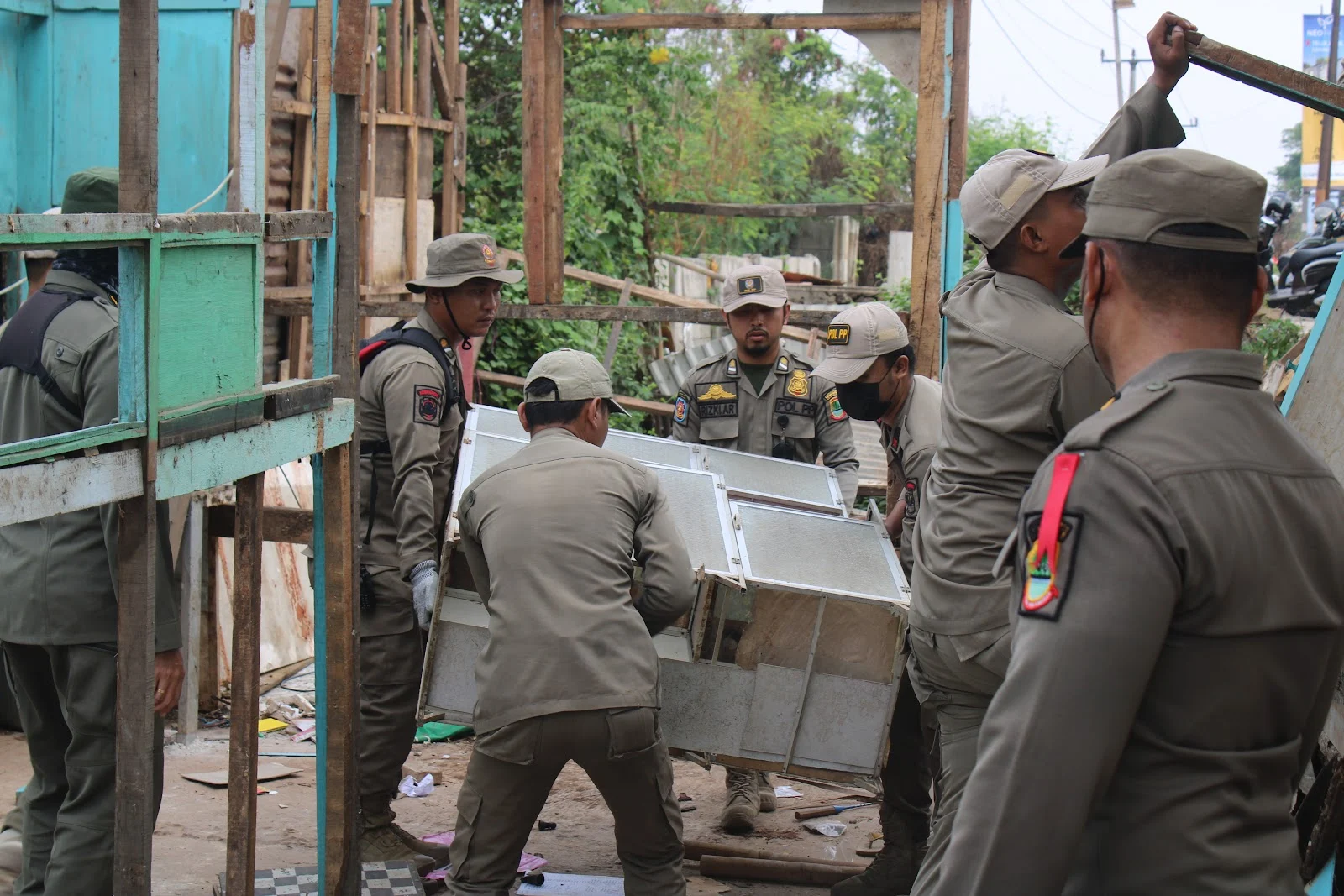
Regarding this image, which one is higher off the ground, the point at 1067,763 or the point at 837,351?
the point at 837,351

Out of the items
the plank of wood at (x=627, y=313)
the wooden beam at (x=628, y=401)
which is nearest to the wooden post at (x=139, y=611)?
the plank of wood at (x=627, y=313)

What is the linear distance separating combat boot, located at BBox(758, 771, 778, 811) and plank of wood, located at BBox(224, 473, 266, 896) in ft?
8.33

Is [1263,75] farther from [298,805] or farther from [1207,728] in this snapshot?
[298,805]

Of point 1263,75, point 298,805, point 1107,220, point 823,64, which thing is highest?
point 823,64

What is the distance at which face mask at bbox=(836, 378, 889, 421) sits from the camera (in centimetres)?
405

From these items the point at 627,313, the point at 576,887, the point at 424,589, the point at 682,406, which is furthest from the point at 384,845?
the point at 627,313

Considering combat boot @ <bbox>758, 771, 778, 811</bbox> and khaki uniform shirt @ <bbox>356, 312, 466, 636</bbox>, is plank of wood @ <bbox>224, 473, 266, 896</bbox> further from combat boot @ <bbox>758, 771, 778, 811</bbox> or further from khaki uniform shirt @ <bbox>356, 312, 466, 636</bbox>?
combat boot @ <bbox>758, 771, 778, 811</bbox>

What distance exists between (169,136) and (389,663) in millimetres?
4029

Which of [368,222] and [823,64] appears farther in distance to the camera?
[823,64]

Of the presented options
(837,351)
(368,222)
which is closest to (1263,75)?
(837,351)

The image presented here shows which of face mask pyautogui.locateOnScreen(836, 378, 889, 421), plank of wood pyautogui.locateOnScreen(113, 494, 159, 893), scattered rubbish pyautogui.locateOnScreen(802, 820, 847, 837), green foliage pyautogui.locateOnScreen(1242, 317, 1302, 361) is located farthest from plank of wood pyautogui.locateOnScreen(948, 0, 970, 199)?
green foliage pyautogui.locateOnScreen(1242, 317, 1302, 361)

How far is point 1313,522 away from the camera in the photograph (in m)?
1.53

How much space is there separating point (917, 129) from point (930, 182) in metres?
0.37

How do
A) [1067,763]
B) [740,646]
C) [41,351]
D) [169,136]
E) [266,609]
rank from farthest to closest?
1. [169,136]
2. [266,609]
3. [740,646]
4. [41,351]
5. [1067,763]
